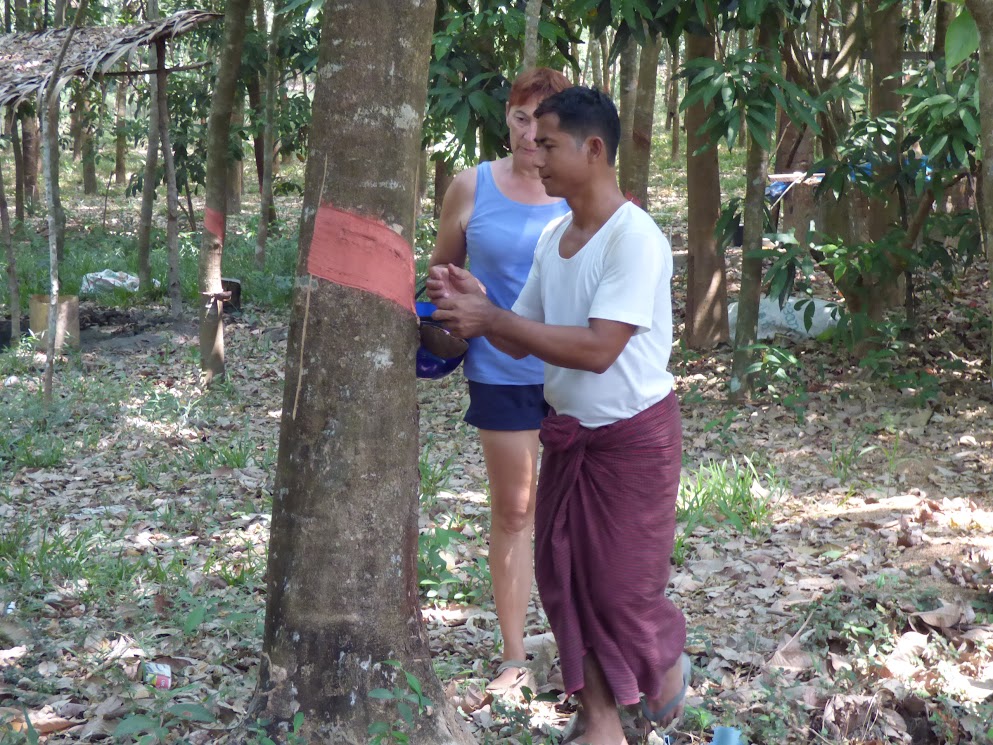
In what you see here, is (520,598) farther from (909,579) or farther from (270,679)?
(909,579)

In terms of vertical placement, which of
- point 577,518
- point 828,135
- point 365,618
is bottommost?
point 365,618

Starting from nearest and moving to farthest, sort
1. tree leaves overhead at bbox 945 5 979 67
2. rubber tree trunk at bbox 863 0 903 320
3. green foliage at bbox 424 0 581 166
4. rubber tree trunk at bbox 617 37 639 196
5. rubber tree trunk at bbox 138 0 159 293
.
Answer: tree leaves overhead at bbox 945 5 979 67 < green foliage at bbox 424 0 581 166 < rubber tree trunk at bbox 863 0 903 320 < rubber tree trunk at bbox 617 37 639 196 < rubber tree trunk at bbox 138 0 159 293

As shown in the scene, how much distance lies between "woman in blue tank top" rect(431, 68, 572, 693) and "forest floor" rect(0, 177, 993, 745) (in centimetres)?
60

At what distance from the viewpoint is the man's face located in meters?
2.53

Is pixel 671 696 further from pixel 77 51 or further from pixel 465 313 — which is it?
pixel 77 51

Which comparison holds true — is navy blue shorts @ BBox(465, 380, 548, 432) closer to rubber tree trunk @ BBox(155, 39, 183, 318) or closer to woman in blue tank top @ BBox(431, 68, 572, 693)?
woman in blue tank top @ BBox(431, 68, 572, 693)

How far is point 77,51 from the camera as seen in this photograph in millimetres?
7879

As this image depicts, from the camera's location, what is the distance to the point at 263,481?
5492 mm

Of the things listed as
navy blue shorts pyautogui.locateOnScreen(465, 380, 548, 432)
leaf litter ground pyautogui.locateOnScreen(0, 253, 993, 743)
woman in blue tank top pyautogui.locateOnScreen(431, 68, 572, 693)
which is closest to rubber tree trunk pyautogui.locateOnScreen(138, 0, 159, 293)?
leaf litter ground pyautogui.locateOnScreen(0, 253, 993, 743)

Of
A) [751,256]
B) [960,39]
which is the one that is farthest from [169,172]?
[960,39]

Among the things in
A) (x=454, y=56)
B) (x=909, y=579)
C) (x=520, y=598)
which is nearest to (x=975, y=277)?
(x=454, y=56)

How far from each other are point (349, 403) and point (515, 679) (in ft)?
4.06

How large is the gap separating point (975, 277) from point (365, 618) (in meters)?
8.83

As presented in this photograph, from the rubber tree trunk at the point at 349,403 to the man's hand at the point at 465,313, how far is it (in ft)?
0.30
